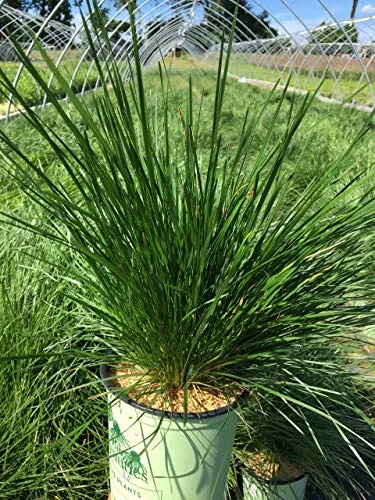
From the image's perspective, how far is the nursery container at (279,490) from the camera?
51.1 inches

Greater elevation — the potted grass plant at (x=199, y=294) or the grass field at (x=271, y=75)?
the grass field at (x=271, y=75)

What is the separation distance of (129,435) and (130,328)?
22 cm

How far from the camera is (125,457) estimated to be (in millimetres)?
966

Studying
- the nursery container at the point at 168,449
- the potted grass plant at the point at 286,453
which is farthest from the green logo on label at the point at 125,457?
the potted grass plant at the point at 286,453

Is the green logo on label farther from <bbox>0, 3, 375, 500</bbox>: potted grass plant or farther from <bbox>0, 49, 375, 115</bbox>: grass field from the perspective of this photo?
<bbox>0, 49, 375, 115</bbox>: grass field

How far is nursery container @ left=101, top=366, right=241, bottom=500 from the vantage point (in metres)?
0.86

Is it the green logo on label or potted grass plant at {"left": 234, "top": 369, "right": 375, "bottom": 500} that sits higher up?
the green logo on label

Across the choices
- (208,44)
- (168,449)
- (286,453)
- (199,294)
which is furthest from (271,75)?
(168,449)

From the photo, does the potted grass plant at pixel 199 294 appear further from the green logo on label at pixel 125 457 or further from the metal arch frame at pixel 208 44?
the metal arch frame at pixel 208 44

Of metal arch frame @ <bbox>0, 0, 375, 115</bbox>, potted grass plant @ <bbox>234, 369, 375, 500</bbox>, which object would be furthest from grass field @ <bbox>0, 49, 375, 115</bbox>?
potted grass plant @ <bbox>234, 369, 375, 500</bbox>

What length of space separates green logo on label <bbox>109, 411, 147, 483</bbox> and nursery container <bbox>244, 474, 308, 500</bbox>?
1.56ft

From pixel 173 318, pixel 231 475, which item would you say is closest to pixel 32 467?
pixel 231 475

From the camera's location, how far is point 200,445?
2.93ft

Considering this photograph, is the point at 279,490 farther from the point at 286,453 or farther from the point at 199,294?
the point at 199,294
